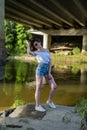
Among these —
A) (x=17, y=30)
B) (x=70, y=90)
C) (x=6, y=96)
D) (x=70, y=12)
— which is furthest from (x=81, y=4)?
(x=17, y=30)

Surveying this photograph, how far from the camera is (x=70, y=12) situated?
33.0 m

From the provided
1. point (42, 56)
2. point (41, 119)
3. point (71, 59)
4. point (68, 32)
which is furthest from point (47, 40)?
point (41, 119)

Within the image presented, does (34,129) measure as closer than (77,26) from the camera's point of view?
Yes

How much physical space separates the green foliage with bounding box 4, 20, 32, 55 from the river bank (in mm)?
53704

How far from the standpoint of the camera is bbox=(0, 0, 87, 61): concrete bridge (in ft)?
95.8

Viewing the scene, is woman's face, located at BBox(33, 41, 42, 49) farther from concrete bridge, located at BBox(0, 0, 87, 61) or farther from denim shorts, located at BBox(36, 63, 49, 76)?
concrete bridge, located at BBox(0, 0, 87, 61)

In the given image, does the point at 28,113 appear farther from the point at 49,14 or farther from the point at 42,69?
the point at 49,14

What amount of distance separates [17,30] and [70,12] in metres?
32.9

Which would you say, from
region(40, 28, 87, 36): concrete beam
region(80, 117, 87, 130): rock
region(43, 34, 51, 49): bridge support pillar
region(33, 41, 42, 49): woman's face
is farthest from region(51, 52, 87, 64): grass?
region(80, 117, 87, 130): rock

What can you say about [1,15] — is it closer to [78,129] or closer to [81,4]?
[78,129]

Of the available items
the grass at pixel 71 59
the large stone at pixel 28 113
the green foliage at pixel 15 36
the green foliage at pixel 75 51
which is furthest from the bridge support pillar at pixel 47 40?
the large stone at pixel 28 113

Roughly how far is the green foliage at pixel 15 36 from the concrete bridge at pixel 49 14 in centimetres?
1182

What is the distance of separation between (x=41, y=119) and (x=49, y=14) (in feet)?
100

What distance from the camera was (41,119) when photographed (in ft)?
23.5
